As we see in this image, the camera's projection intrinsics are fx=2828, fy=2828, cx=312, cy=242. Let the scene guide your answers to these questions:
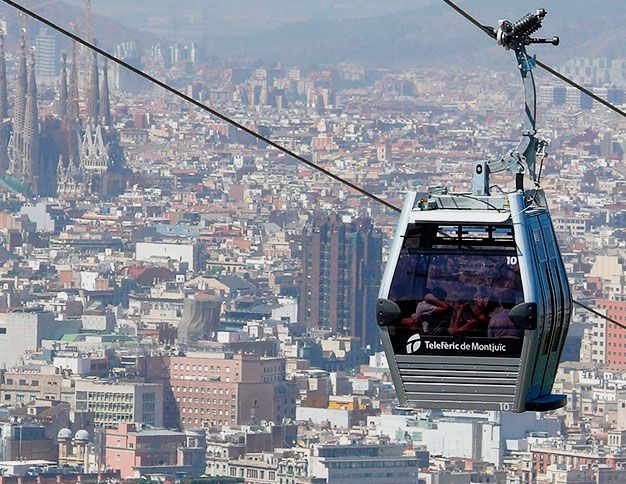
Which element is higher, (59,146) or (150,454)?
(59,146)

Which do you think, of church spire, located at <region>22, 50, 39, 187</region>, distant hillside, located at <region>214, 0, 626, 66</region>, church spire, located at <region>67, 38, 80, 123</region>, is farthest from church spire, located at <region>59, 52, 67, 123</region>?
distant hillside, located at <region>214, 0, 626, 66</region>

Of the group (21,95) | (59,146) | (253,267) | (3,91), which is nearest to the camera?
(253,267)

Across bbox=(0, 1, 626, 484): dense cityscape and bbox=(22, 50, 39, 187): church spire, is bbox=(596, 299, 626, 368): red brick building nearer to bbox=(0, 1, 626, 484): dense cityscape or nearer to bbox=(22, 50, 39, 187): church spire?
bbox=(0, 1, 626, 484): dense cityscape

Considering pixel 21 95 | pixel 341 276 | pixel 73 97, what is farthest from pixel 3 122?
pixel 341 276

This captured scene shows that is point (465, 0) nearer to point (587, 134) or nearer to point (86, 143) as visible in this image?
point (587, 134)

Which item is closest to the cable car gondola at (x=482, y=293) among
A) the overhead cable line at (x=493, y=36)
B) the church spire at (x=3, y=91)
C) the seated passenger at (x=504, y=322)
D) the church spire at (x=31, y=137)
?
the seated passenger at (x=504, y=322)

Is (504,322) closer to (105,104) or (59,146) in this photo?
(59,146)

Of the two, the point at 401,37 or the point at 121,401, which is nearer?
the point at 121,401
